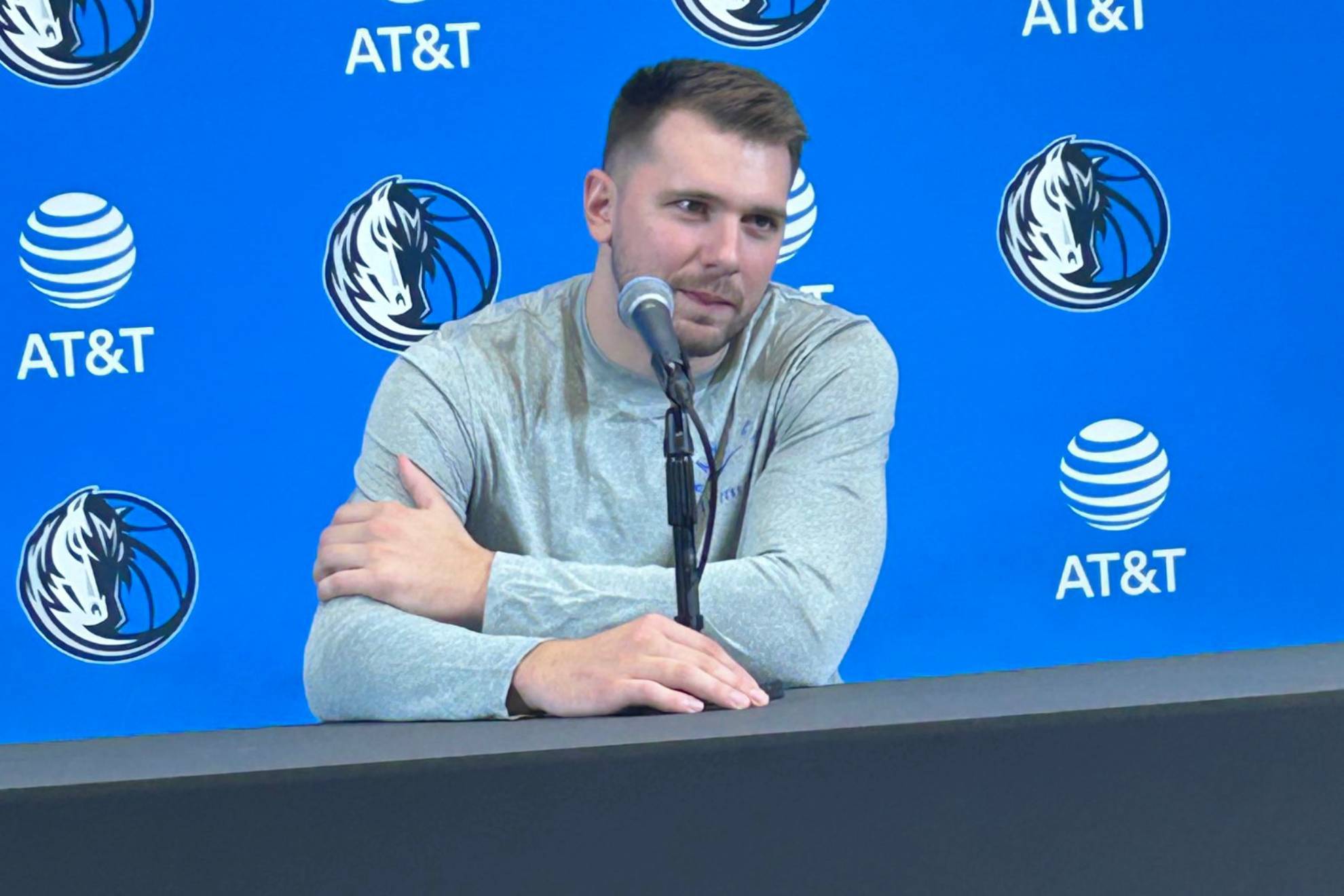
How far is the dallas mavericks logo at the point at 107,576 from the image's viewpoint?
8.95 ft

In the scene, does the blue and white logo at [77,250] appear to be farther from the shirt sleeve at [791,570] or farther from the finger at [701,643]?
the finger at [701,643]

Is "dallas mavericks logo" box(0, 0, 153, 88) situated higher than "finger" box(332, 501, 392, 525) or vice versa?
"dallas mavericks logo" box(0, 0, 153, 88)

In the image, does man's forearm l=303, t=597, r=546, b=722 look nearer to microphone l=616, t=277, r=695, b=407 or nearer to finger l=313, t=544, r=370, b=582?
finger l=313, t=544, r=370, b=582

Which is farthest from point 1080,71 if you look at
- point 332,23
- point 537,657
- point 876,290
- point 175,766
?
point 175,766

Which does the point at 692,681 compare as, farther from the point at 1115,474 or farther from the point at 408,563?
the point at 1115,474

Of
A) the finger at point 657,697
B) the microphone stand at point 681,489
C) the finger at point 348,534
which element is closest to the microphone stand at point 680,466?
the microphone stand at point 681,489

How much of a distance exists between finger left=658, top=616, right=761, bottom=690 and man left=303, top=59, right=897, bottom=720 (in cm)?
16

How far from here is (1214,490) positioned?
286 cm

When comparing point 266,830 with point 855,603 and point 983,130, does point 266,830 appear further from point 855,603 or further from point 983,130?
point 983,130

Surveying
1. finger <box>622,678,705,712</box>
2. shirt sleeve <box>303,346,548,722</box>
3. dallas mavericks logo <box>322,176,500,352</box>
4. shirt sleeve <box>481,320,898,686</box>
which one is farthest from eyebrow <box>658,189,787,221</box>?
finger <box>622,678,705,712</box>

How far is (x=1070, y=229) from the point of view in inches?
112

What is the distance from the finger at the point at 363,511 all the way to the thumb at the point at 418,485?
0.11 ft

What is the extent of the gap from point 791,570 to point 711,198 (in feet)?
2.04

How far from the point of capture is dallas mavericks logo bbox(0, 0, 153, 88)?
2.68 meters
